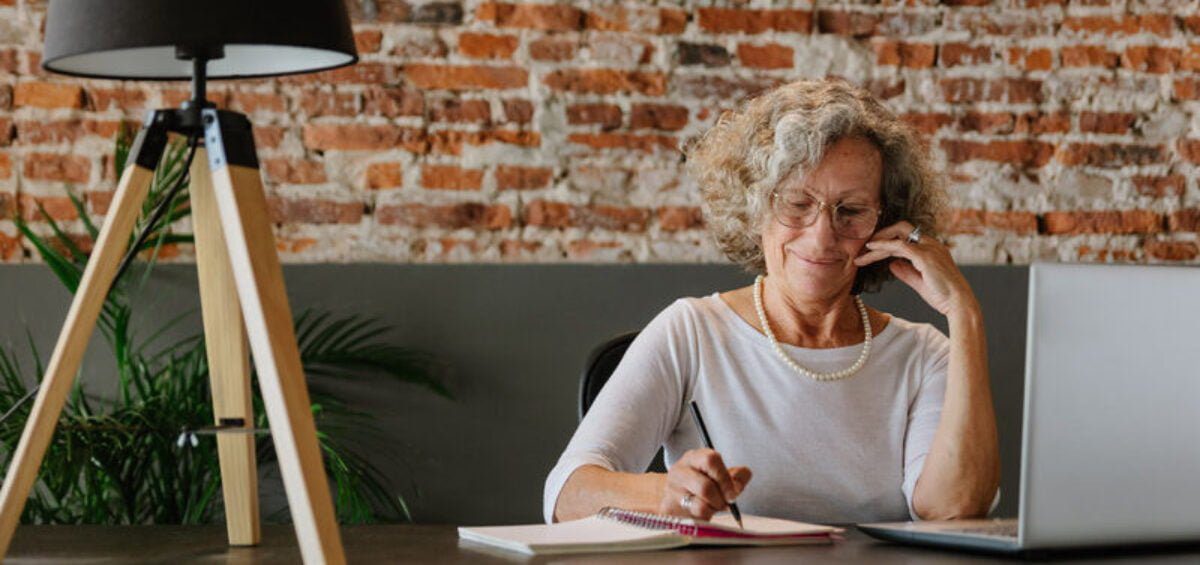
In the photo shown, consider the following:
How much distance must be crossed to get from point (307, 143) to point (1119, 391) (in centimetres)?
223

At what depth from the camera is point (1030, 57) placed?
344 cm

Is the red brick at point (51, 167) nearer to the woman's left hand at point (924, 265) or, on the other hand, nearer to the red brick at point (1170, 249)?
the woman's left hand at point (924, 265)

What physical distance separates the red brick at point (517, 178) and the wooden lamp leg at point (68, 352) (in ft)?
5.70

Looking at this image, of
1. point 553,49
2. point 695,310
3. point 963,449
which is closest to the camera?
point 963,449

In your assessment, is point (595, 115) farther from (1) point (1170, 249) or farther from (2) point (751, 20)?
(1) point (1170, 249)

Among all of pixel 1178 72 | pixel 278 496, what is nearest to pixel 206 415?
pixel 278 496

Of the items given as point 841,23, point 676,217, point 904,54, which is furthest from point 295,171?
point 904,54

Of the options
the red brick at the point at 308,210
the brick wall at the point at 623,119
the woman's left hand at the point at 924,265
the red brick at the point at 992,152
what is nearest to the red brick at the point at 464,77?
the brick wall at the point at 623,119

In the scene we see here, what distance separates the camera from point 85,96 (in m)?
3.22

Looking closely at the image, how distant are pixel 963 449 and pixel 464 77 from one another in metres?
1.56

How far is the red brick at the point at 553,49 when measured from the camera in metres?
3.31

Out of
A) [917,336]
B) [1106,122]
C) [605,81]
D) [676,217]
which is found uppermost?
[605,81]

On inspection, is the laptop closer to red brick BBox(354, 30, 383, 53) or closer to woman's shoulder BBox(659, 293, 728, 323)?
woman's shoulder BBox(659, 293, 728, 323)

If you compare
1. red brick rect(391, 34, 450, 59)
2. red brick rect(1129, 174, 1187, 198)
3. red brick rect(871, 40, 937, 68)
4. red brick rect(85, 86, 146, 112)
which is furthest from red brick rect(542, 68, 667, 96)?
red brick rect(1129, 174, 1187, 198)
